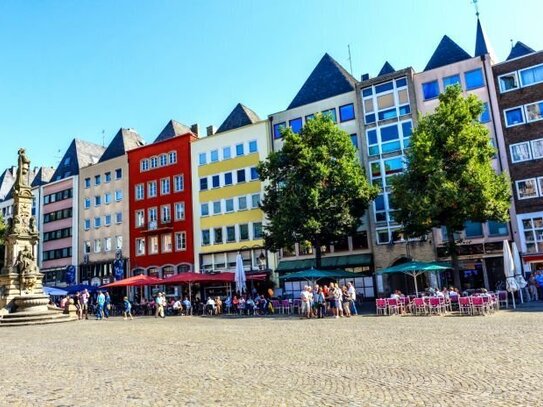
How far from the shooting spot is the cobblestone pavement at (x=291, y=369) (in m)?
7.46

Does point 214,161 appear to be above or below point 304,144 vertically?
above

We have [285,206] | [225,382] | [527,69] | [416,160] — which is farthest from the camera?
[527,69]

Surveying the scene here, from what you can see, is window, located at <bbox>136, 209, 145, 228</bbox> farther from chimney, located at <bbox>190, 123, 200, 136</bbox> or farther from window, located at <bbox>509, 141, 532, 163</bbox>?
window, located at <bbox>509, 141, 532, 163</bbox>

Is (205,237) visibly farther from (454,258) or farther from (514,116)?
(514,116)

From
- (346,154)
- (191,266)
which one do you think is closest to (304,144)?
(346,154)

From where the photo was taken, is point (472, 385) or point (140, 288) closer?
point (472, 385)

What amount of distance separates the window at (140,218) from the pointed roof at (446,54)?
3162cm

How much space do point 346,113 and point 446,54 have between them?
29.9 feet

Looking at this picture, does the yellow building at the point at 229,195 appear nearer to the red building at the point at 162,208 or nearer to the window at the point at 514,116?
the red building at the point at 162,208

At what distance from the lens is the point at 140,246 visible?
52.3 m

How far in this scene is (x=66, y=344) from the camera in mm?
15852

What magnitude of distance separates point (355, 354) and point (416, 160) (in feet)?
58.3

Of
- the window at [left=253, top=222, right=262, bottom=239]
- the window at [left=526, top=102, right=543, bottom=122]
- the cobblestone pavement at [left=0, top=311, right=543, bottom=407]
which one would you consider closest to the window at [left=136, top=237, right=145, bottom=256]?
the window at [left=253, top=222, right=262, bottom=239]

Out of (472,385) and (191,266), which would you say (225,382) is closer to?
(472,385)
